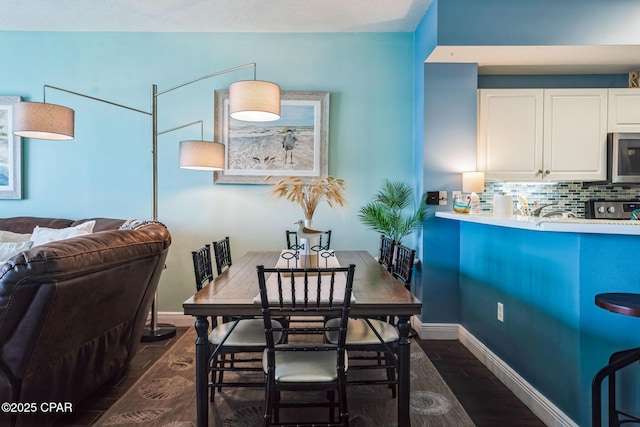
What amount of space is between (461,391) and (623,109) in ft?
9.57

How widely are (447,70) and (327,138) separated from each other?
1173 millimetres

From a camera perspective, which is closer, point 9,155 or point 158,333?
point 158,333

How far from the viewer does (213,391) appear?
2.09 m

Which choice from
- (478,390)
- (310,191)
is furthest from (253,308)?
(478,390)

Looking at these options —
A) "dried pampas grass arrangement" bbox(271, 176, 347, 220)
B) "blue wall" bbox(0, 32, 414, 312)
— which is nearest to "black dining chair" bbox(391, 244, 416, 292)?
"dried pampas grass arrangement" bbox(271, 176, 347, 220)

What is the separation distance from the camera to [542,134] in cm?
328

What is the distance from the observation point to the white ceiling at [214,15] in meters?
3.02

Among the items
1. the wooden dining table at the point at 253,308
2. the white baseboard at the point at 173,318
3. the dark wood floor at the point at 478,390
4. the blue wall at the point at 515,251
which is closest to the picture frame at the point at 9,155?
the white baseboard at the point at 173,318

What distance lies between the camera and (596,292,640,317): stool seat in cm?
129

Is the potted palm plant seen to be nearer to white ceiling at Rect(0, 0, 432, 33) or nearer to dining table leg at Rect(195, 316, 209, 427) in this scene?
white ceiling at Rect(0, 0, 432, 33)

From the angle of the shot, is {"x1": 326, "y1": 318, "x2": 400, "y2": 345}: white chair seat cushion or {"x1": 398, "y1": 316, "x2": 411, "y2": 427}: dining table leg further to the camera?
{"x1": 326, "y1": 318, "x2": 400, "y2": 345}: white chair seat cushion

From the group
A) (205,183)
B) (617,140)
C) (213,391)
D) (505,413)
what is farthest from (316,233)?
(617,140)

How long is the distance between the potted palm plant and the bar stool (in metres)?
1.72

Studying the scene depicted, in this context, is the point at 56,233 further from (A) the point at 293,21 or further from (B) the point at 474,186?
(B) the point at 474,186
